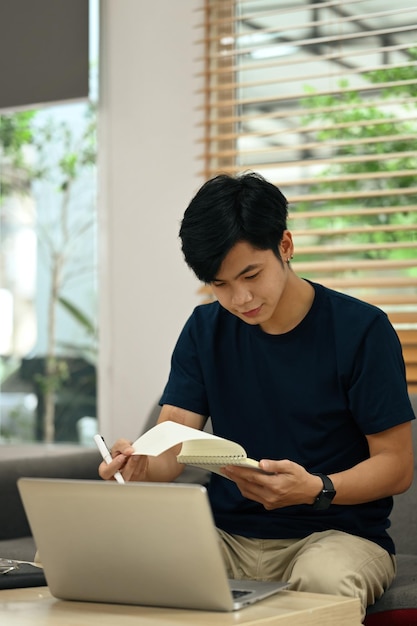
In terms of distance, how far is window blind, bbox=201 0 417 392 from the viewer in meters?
2.96

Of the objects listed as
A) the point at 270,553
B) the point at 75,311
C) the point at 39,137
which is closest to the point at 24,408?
the point at 75,311

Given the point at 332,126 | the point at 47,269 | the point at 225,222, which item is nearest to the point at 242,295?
the point at 225,222

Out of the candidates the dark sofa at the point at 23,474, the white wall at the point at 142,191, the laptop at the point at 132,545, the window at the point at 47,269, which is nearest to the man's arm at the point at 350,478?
the laptop at the point at 132,545

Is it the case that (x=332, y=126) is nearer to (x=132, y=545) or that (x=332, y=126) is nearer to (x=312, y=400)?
(x=312, y=400)

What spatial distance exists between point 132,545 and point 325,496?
1.42ft

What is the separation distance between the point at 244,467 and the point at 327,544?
23 centimetres

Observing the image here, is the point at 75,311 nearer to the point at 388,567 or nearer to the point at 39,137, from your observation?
the point at 39,137

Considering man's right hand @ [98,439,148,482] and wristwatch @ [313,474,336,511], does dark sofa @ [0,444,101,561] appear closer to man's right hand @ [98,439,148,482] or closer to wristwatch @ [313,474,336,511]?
man's right hand @ [98,439,148,482]

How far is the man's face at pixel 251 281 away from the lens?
1821mm

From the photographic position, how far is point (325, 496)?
1.73 metres

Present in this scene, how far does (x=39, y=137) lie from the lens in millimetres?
3891

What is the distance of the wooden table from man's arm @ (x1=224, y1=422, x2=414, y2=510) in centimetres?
19

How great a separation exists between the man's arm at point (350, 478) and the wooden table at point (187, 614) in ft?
0.62

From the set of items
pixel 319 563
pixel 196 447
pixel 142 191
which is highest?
pixel 142 191
